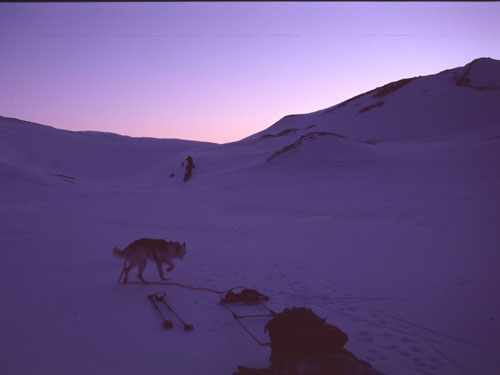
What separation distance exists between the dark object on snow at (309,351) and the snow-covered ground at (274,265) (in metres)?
0.75

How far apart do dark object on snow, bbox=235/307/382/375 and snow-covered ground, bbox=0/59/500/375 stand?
75 centimetres

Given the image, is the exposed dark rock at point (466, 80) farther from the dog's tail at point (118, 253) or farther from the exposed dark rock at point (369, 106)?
the dog's tail at point (118, 253)

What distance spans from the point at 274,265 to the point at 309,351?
15.2 ft

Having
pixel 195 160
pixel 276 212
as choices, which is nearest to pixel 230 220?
pixel 276 212

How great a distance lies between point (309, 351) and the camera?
341cm

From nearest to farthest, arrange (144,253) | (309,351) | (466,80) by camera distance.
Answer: (309,351) < (144,253) < (466,80)

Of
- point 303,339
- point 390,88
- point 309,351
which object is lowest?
point 309,351

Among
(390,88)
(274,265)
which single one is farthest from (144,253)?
(390,88)

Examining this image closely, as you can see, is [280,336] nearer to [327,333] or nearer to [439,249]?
[327,333]

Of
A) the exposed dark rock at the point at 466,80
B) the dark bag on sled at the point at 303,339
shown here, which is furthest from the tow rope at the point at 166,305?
the exposed dark rock at the point at 466,80

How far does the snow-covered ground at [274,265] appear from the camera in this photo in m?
4.42

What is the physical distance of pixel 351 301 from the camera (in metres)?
5.94

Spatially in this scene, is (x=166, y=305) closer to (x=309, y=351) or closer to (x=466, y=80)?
(x=309, y=351)

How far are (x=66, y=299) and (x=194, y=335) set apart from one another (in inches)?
110
